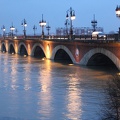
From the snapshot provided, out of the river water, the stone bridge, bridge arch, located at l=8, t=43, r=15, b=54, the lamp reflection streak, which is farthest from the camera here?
bridge arch, located at l=8, t=43, r=15, b=54

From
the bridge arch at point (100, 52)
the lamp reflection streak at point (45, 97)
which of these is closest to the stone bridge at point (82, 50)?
the bridge arch at point (100, 52)

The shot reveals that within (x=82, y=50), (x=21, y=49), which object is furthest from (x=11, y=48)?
(x=82, y=50)

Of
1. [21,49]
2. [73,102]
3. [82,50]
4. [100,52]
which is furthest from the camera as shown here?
[21,49]

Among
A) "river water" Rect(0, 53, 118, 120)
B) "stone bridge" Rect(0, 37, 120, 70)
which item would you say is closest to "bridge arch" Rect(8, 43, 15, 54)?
"stone bridge" Rect(0, 37, 120, 70)

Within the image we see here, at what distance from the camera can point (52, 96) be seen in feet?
89.2

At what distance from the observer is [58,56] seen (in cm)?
6372

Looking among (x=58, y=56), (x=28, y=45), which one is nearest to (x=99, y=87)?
(x=58, y=56)

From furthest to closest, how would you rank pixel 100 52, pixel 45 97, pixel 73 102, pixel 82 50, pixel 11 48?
pixel 11 48 → pixel 82 50 → pixel 100 52 → pixel 45 97 → pixel 73 102

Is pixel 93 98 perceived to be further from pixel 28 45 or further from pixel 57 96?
pixel 28 45

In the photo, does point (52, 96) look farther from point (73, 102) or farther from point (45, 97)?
point (73, 102)

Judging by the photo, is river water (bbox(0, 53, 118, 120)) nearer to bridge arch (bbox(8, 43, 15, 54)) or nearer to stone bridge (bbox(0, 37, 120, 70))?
stone bridge (bbox(0, 37, 120, 70))

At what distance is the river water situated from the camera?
21.7 metres

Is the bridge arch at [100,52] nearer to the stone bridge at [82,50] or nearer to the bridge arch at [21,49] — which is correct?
the stone bridge at [82,50]

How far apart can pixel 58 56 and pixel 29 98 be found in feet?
123
